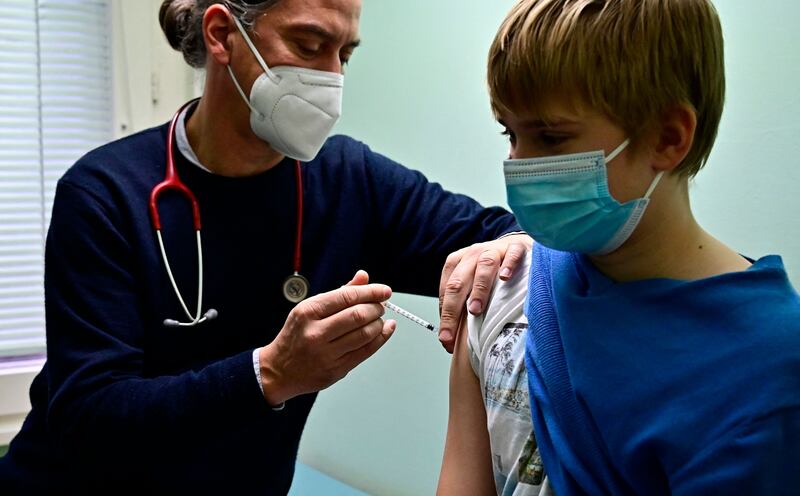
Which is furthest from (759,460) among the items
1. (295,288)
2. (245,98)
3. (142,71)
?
(142,71)

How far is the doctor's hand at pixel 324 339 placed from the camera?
1283 millimetres

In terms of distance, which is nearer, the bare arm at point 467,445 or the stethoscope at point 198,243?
the bare arm at point 467,445

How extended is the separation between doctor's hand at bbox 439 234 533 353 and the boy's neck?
0.22 meters

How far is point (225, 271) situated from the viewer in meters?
1.56

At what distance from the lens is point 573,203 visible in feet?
3.20

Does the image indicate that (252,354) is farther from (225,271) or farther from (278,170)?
(278,170)

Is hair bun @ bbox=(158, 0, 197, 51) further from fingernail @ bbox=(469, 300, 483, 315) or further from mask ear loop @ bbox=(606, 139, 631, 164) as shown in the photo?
mask ear loop @ bbox=(606, 139, 631, 164)

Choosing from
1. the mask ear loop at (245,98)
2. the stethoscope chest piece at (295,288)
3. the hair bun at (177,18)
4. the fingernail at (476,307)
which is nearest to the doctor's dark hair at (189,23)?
the hair bun at (177,18)

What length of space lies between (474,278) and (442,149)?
1.11 m

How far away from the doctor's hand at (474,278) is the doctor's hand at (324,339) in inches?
4.6

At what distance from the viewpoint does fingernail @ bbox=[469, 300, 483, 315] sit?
1.18 m

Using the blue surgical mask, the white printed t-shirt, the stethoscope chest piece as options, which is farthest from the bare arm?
the stethoscope chest piece

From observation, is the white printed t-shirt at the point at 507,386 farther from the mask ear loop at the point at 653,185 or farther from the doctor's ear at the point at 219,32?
the doctor's ear at the point at 219,32

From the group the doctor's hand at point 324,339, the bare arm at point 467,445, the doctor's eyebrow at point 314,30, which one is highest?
the doctor's eyebrow at point 314,30
